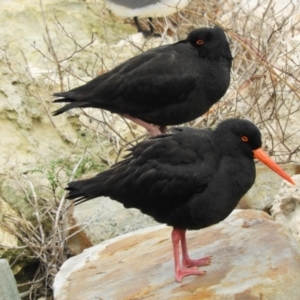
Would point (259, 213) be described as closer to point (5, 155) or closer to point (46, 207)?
point (46, 207)

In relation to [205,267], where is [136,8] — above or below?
above

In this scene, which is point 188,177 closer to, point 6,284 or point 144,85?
point 6,284

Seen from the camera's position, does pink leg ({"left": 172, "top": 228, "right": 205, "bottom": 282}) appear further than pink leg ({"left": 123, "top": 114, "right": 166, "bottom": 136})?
No

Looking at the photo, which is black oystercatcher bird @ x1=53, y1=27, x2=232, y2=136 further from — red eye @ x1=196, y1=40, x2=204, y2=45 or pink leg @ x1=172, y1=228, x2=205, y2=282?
pink leg @ x1=172, y1=228, x2=205, y2=282


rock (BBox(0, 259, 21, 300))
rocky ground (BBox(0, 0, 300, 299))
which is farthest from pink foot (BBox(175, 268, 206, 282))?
rocky ground (BBox(0, 0, 300, 299))

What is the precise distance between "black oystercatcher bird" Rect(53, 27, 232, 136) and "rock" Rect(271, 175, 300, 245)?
3.11ft

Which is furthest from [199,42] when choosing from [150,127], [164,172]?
[164,172]

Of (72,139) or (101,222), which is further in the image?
(72,139)

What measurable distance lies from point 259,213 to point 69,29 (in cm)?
546

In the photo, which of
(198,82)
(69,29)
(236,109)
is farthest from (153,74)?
(69,29)

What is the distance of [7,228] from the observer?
7.24 m

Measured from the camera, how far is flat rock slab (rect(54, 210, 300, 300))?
5.03 metres

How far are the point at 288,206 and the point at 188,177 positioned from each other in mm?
1562

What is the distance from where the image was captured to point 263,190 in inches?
290
